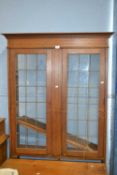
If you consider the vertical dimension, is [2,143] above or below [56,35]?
below

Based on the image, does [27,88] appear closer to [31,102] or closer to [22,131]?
[31,102]

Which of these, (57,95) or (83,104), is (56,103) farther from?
(83,104)

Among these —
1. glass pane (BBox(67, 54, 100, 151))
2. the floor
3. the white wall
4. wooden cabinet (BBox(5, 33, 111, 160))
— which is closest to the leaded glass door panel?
wooden cabinet (BBox(5, 33, 111, 160))

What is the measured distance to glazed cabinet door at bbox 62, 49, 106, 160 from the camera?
2393mm

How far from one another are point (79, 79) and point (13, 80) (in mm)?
732

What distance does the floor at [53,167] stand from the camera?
2188 millimetres

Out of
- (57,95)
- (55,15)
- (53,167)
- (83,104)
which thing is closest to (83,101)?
(83,104)

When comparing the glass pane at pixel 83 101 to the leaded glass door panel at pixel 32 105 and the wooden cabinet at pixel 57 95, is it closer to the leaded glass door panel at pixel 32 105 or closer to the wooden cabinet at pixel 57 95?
the wooden cabinet at pixel 57 95

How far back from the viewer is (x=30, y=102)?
8.27 feet

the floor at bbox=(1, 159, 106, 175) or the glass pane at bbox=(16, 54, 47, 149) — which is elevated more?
the glass pane at bbox=(16, 54, 47, 149)

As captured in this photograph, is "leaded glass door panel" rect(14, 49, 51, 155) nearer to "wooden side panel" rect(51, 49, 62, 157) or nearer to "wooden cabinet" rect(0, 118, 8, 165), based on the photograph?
"wooden side panel" rect(51, 49, 62, 157)

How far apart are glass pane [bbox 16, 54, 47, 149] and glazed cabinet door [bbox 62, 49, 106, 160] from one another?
0.82 feet

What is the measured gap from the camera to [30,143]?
2.52 metres

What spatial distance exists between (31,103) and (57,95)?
1.06ft
